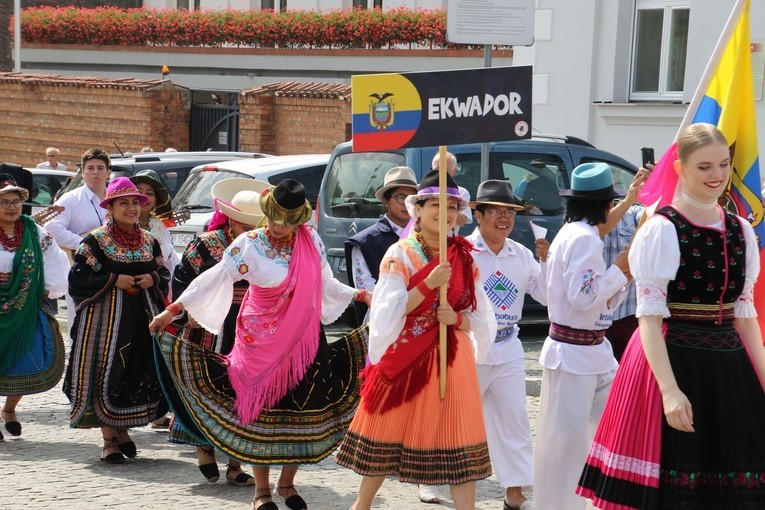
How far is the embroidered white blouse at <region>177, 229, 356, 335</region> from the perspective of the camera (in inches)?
273

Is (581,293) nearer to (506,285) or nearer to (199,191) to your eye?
(506,285)

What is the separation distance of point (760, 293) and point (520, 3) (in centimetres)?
418

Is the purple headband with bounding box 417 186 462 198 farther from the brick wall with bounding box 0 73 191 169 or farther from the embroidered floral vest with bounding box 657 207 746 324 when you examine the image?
the brick wall with bounding box 0 73 191 169

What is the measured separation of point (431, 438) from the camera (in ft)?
20.2

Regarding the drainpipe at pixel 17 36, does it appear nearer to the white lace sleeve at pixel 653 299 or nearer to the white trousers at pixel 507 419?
the white trousers at pixel 507 419

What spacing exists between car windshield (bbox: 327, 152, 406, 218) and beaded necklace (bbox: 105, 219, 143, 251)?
426 centimetres

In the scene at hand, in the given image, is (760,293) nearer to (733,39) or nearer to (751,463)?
(733,39)

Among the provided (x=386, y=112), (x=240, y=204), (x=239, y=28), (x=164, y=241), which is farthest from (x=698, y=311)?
(x=239, y=28)

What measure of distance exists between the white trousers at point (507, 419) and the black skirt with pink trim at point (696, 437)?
6.42ft

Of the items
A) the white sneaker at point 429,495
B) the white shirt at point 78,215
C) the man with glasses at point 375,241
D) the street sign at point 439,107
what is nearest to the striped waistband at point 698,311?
the street sign at point 439,107

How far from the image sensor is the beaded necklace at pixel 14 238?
896 cm

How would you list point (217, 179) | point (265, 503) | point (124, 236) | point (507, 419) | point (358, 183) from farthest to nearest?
1. point (217, 179)
2. point (358, 183)
3. point (124, 236)
4. point (507, 419)
5. point (265, 503)

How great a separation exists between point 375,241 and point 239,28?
19913mm

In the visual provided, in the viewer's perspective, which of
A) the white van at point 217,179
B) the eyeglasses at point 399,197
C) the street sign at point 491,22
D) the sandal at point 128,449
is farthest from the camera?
the white van at point 217,179
